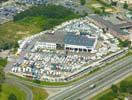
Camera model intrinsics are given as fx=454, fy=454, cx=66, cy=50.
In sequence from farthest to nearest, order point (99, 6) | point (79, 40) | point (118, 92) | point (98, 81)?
point (99, 6) < point (79, 40) < point (98, 81) < point (118, 92)

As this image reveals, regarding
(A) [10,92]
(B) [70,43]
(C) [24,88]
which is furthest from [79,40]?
(A) [10,92]

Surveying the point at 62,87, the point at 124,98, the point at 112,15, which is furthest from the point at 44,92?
the point at 112,15

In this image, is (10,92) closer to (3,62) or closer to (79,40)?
(3,62)

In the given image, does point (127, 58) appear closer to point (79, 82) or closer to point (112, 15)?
point (79, 82)

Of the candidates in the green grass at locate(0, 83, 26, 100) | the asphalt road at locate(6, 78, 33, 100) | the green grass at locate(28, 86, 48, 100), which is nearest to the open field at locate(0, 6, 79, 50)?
the asphalt road at locate(6, 78, 33, 100)

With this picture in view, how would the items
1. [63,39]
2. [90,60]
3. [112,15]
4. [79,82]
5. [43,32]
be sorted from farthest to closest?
[112,15], [43,32], [63,39], [90,60], [79,82]

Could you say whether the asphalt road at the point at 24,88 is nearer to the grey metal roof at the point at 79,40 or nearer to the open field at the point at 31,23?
Result: the open field at the point at 31,23

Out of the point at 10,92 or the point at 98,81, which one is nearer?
the point at 10,92

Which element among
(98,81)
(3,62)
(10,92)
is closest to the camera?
(10,92)
